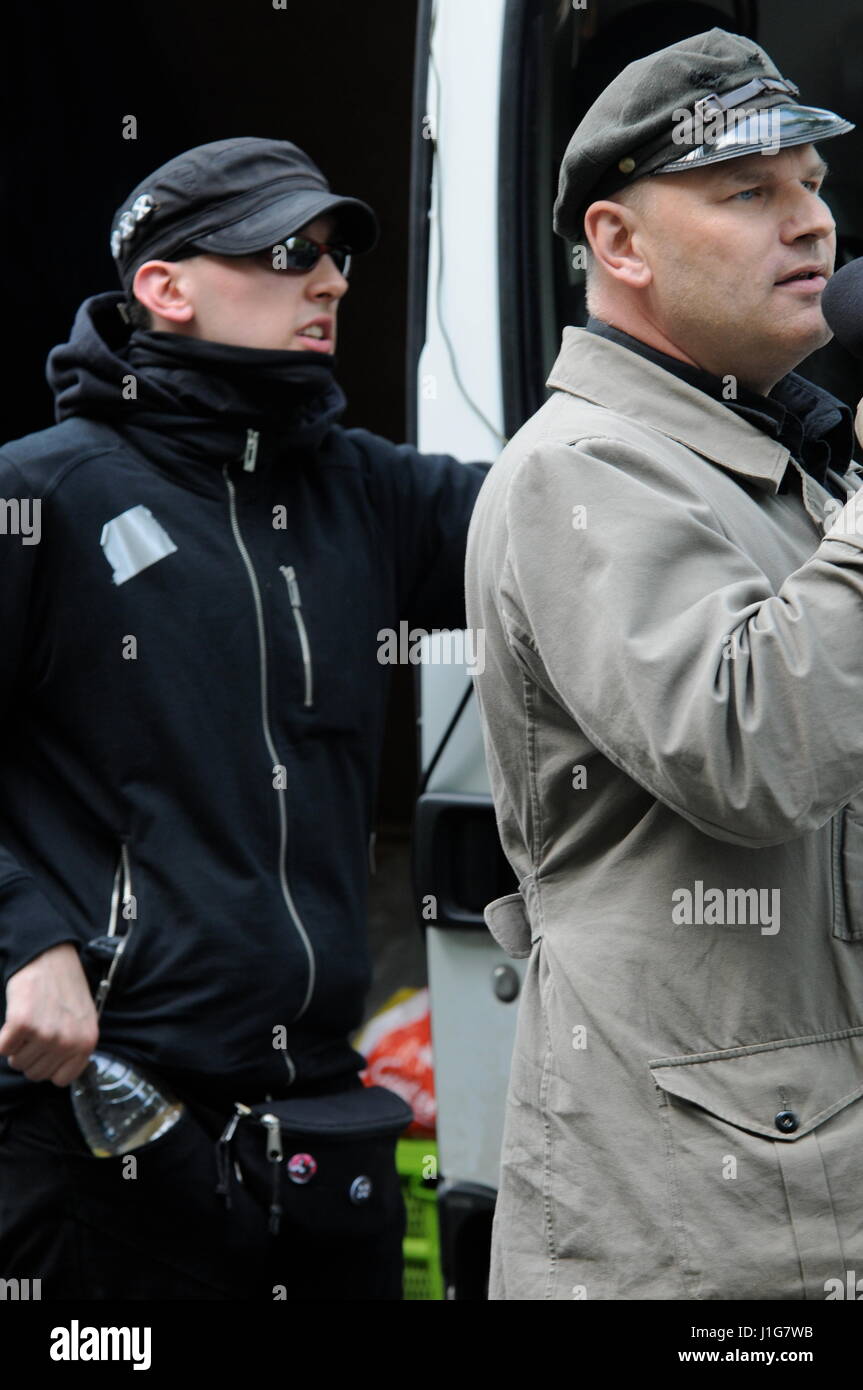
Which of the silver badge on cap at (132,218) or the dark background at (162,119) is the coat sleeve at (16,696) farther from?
the dark background at (162,119)

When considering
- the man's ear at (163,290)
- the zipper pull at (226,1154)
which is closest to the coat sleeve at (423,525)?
the man's ear at (163,290)

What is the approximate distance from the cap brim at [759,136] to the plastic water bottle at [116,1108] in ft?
4.05

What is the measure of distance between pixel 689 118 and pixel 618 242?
132mm

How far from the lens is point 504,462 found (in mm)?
1694

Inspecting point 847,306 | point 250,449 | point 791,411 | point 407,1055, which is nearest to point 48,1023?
point 250,449

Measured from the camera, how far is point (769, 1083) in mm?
1520

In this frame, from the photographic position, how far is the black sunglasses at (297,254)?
8.12 feet

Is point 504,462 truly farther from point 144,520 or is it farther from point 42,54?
point 42,54

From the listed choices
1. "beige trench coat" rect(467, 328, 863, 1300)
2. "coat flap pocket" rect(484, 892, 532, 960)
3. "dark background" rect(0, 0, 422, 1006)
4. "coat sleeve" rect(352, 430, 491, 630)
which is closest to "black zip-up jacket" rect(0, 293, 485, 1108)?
"coat sleeve" rect(352, 430, 491, 630)

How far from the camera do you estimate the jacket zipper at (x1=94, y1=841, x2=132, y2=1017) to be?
7.39 feet
